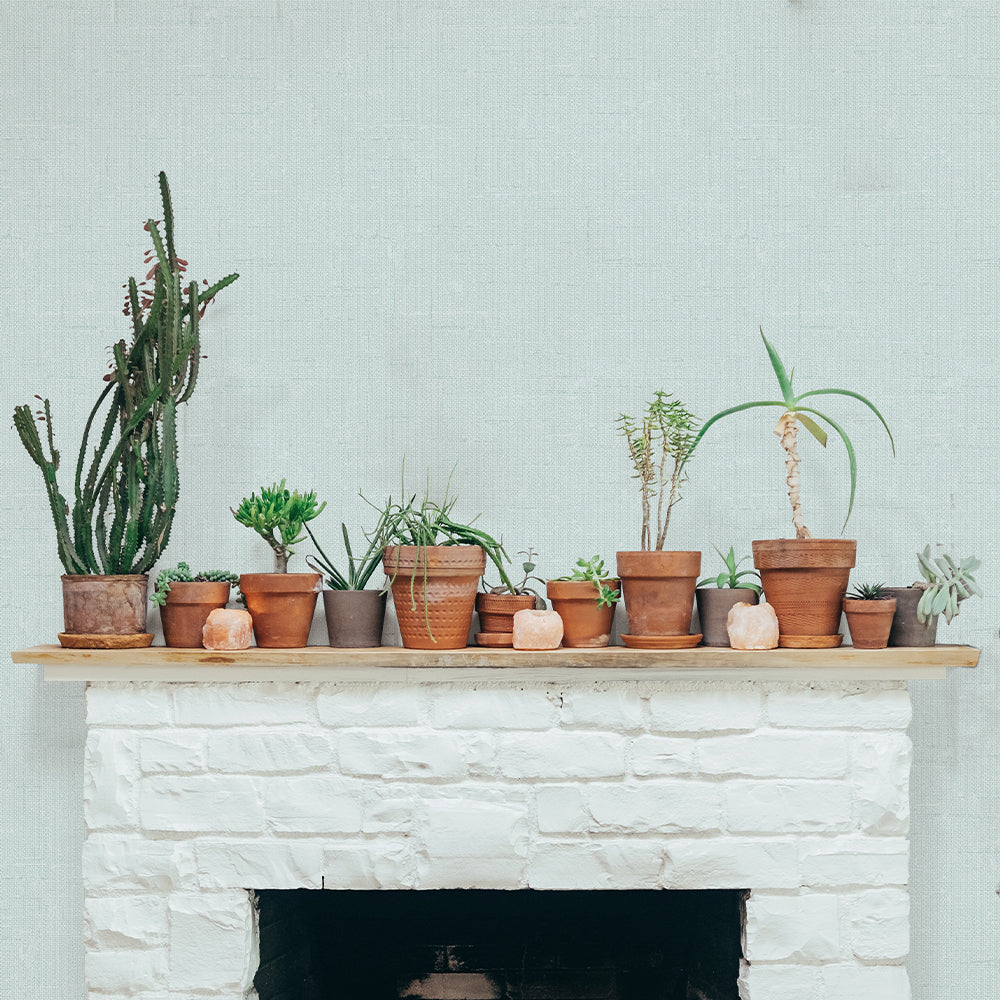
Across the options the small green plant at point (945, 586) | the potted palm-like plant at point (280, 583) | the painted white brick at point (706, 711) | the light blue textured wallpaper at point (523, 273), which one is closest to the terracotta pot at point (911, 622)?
the small green plant at point (945, 586)

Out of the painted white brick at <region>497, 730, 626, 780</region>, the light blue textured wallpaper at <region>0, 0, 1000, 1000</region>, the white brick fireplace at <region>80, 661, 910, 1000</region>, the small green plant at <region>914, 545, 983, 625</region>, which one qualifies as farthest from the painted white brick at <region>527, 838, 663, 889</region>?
the small green plant at <region>914, 545, 983, 625</region>

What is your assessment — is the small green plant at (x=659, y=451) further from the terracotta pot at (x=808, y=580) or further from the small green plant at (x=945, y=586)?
the small green plant at (x=945, y=586)

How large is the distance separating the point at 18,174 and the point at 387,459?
818 mm

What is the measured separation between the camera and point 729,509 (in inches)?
58.9

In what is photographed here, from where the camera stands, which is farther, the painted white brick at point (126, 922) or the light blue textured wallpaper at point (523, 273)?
the light blue textured wallpaper at point (523, 273)

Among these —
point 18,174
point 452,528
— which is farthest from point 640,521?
point 18,174

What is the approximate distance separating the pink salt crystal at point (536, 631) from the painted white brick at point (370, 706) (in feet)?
0.59

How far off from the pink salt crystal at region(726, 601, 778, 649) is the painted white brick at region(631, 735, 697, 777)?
0.57 ft

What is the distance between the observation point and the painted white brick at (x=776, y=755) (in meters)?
1.35

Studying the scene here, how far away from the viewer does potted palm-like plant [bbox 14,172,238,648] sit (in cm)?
136

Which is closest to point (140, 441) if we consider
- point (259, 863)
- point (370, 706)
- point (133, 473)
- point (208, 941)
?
point (133, 473)

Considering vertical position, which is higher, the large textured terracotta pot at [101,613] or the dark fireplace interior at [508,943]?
the large textured terracotta pot at [101,613]

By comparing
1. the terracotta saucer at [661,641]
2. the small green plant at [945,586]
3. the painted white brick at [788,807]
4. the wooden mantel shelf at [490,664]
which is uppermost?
the small green plant at [945,586]

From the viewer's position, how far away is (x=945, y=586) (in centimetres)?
134
